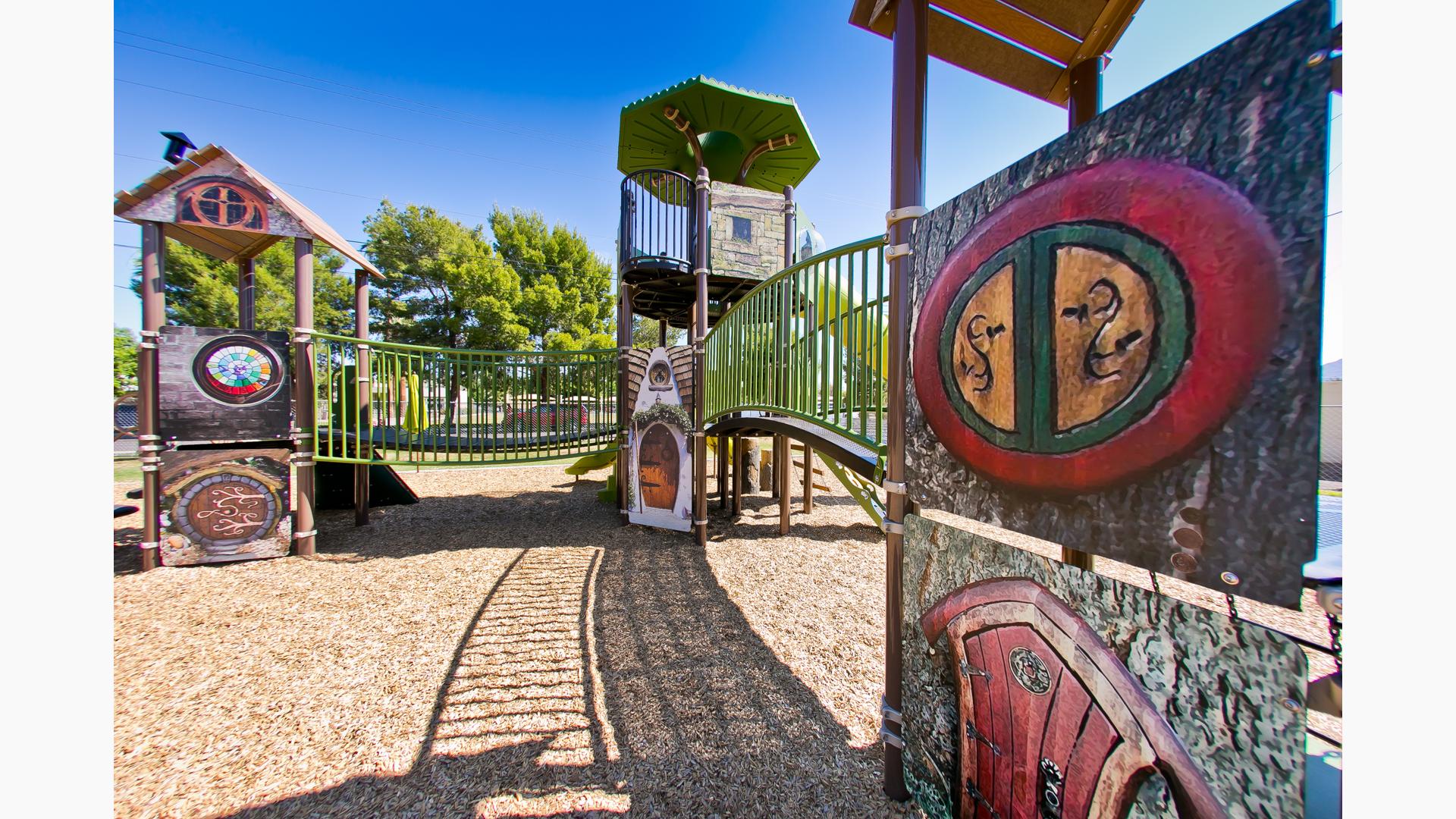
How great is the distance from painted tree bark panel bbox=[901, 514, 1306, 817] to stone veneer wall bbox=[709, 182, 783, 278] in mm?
5582

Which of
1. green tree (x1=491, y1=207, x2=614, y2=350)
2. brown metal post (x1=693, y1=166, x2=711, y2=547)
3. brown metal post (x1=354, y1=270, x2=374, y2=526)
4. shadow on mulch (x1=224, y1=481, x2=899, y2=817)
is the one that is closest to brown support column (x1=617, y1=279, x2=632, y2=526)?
brown metal post (x1=693, y1=166, x2=711, y2=547)

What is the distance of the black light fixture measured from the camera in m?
5.09

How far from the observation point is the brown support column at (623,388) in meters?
7.45

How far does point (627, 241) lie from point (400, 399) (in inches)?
151

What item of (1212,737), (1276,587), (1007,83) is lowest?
(1212,737)

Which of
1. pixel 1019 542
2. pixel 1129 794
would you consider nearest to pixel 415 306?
pixel 1019 542

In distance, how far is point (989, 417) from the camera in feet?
5.10

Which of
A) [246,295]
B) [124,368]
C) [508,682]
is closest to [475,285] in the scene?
[124,368]

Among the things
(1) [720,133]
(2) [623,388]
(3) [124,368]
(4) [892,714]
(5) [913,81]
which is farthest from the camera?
(3) [124,368]

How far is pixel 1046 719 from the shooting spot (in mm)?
1437

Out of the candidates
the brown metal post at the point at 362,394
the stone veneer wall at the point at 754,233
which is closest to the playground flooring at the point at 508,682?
the brown metal post at the point at 362,394

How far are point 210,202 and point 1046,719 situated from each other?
820 cm

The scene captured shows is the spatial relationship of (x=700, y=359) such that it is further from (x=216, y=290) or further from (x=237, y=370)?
(x=216, y=290)

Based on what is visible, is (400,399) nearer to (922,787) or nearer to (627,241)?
(627,241)
